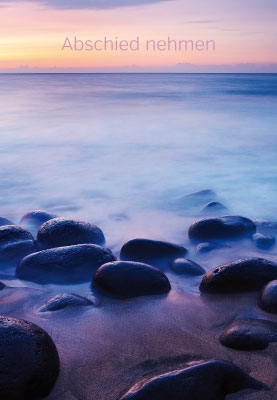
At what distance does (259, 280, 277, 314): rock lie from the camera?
237cm

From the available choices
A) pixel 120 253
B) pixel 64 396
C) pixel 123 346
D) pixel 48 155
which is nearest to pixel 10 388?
pixel 64 396

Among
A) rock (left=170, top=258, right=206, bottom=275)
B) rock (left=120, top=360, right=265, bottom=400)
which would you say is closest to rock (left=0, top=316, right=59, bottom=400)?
rock (left=120, top=360, right=265, bottom=400)

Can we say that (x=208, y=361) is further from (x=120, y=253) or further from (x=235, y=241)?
(x=235, y=241)

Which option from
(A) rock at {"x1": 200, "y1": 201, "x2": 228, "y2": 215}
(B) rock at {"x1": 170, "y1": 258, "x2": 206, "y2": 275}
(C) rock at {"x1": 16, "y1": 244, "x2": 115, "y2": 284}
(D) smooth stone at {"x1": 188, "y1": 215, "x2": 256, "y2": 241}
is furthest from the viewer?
(A) rock at {"x1": 200, "y1": 201, "x2": 228, "y2": 215}

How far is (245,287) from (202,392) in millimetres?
1044

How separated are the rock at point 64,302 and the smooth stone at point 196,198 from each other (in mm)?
2506

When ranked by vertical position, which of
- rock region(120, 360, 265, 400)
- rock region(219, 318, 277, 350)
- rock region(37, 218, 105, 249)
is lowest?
rock region(219, 318, 277, 350)

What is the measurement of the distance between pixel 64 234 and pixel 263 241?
1.59m

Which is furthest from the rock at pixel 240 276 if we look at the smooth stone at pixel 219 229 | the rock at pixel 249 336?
the smooth stone at pixel 219 229

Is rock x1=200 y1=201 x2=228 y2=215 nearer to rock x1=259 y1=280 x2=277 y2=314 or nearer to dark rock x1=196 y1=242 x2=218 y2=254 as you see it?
dark rock x1=196 y1=242 x2=218 y2=254

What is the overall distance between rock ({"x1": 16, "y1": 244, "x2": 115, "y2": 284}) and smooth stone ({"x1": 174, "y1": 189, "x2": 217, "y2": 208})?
2.10 m

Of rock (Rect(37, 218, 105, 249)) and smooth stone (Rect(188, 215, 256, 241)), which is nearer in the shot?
rock (Rect(37, 218, 105, 249))

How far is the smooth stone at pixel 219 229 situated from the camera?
3.64 meters

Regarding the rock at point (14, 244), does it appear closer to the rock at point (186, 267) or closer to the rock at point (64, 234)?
the rock at point (64, 234)
